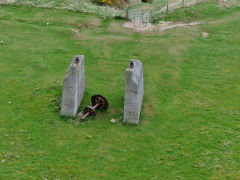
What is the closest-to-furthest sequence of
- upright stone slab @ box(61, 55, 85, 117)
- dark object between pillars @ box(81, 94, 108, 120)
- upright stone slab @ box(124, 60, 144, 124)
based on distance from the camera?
upright stone slab @ box(124, 60, 144, 124)
upright stone slab @ box(61, 55, 85, 117)
dark object between pillars @ box(81, 94, 108, 120)

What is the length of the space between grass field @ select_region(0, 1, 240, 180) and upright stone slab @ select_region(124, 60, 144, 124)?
25.9 inches

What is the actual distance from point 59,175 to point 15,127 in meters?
4.55

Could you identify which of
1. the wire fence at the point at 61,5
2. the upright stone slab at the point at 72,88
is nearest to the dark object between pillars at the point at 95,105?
the upright stone slab at the point at 72,88

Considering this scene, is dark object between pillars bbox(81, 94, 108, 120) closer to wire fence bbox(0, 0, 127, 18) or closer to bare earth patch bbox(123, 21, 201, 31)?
bare earth patch bbox(123, 21, 201, 31)

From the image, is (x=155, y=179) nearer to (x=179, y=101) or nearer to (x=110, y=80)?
(x=179, y=101)

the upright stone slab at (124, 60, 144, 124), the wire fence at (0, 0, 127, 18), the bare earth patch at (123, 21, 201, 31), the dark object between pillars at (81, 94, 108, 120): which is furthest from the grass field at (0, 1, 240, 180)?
the wire fence at (0, 0, 127, 18)

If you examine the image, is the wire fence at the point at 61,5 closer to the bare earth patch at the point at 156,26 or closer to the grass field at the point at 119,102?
the grass field at the point at 119,102

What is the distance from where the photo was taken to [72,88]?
1742 cm

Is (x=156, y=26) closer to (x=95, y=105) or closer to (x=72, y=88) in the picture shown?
(x=95, y=105)

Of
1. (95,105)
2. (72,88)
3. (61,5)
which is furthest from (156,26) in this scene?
(72,88)

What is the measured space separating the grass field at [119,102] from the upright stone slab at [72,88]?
691 mm

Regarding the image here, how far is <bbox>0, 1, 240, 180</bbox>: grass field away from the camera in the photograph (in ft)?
49.1

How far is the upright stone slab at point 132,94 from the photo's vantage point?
1700cm

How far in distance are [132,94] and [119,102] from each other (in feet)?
9.50
